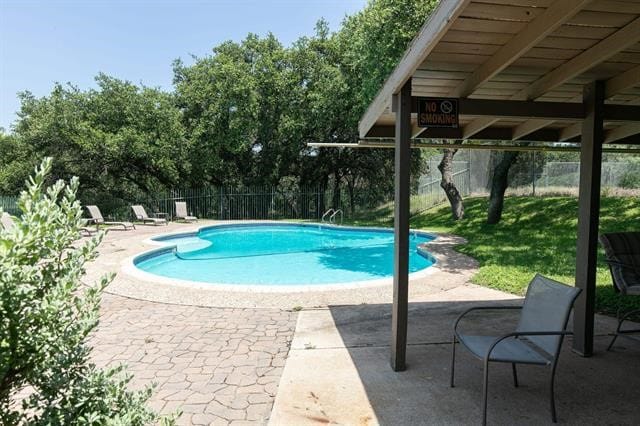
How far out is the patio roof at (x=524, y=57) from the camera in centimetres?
232

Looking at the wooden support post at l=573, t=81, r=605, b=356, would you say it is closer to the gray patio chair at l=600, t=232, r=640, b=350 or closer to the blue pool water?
the gray patio chair at l=600, t=232, r=640, b=350

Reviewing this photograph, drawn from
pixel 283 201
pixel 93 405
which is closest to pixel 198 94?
pixel 283 201

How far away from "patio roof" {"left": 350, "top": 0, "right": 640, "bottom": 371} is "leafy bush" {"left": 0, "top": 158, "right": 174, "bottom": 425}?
216 cm

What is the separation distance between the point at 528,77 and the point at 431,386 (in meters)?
2.77

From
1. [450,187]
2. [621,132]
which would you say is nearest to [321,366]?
[621,132]

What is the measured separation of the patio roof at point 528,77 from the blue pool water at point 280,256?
5.63 metres

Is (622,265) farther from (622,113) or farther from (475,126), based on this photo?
(475,126)

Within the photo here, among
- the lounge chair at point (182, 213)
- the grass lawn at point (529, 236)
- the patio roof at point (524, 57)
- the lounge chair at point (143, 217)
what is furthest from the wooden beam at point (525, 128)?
the lounge chair at point (182, 213)

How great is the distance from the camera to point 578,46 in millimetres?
2818

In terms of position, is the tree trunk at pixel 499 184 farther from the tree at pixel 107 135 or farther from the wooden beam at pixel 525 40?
the tree at pixel 107 135

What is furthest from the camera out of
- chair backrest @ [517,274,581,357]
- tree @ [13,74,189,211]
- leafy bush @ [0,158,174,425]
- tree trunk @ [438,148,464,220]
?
tree @ [13,74,189,211]

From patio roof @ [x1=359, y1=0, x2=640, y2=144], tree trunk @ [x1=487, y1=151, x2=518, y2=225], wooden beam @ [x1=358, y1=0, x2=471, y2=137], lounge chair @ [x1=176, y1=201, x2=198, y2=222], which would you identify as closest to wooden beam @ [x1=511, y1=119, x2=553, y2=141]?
patio roof @ [x1=359, y1=0, x2=640, y2=144]

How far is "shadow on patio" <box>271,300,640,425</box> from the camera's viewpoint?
8.25 ft

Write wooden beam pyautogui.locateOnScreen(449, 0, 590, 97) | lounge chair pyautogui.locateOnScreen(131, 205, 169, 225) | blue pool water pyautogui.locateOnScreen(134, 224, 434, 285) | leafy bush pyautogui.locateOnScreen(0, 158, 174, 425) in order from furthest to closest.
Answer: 1. lounge chair pyautogui.locateOnScreen(131, 205, 169, 225)
2. blue pool water pyautogui.locateOnScreen(134, 224, 434, 285)
3. wooden beam pyautogui.locateOnScreen(449, 0, 590, 97)
4. leafy bush pyautogui.locateOnScreen(0, 158, 174, 425)
